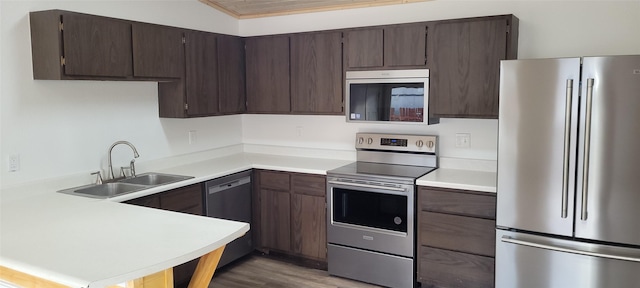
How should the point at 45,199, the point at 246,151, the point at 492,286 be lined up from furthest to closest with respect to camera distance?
the point at 246,151, the point at 492,286, the point at 45,199

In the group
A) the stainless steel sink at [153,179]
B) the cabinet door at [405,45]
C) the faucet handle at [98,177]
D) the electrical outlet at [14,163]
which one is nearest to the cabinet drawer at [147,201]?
the stainless steel sink at [153,179]

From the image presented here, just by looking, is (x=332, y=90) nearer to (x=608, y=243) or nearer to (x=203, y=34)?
(x=203, y=34)

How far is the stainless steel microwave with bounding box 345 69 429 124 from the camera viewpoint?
12.1 feet

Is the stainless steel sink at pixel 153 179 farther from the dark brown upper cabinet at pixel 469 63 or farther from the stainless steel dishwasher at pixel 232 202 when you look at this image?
the dark brown upper cabinet at pixel 469 63

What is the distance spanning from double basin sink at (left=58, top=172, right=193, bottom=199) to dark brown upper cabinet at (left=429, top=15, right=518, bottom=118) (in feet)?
6.49

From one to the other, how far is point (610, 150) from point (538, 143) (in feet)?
A: 1.19

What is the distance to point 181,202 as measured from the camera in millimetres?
3473

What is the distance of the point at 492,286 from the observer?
129 inches

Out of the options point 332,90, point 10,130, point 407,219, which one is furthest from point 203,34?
point 407,219

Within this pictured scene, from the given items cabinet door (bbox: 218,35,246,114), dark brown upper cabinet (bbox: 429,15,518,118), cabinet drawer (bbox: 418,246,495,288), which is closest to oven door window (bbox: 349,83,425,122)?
dark brown upper cabinet (bbox: 429,15,518,118)

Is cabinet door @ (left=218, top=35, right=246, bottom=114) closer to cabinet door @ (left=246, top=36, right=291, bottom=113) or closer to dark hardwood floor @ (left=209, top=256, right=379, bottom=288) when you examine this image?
cabinet door @ (left=246, top=36, right=291, bottom=113)

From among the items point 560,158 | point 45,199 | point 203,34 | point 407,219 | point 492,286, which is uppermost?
point 203,34

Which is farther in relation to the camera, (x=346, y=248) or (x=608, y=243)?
(x=346, y=248)

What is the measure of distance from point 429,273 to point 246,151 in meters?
2.30
